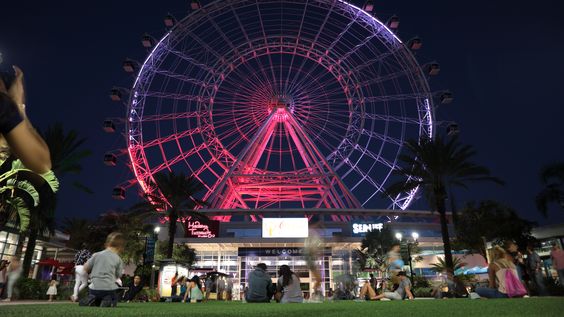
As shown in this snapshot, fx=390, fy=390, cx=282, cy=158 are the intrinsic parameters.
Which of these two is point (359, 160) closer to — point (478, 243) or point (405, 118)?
point (405, 118)

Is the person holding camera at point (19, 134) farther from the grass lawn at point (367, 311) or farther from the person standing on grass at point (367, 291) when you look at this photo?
the person standing on grass at point (367, 291)

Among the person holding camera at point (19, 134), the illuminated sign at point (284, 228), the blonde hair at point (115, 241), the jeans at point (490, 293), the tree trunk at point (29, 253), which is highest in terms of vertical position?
the illuminated sign at point (284, 228)

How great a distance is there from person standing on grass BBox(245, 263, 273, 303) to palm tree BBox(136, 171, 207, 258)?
18.3 m

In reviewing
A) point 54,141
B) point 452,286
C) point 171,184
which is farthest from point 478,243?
point 54,141

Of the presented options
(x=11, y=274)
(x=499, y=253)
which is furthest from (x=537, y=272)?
(x=11, y=274)

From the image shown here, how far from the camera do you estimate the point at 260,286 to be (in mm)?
10812

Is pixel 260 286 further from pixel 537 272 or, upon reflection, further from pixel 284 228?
pixel 284 228

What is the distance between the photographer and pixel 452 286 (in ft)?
54.6

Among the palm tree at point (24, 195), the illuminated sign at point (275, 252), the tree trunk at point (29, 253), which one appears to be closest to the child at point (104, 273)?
the palm tree at point (24, 195)

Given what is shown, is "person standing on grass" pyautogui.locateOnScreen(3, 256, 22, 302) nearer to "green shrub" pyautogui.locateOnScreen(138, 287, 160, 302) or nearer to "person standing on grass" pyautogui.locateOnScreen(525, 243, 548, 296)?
"green shrub" pyautogui.locateOnScreen(138, 287, 160, 302)

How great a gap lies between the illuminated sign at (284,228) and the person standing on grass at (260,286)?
34485mm

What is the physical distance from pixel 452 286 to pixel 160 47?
1220 inches

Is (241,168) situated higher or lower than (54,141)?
higher

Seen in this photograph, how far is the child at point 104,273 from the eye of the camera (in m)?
7.48
